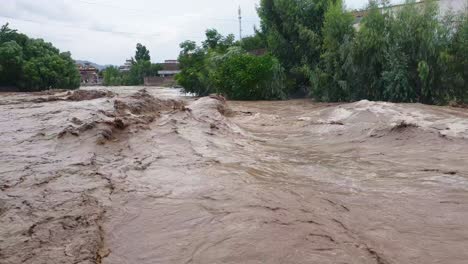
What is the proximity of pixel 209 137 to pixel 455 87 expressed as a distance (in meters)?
11.4

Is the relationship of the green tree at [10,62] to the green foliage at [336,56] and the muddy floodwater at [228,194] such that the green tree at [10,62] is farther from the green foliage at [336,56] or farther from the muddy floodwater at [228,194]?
the muddy floodwater at [228,194]

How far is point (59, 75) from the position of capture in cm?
3441

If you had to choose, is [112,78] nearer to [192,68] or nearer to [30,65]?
[30,65]

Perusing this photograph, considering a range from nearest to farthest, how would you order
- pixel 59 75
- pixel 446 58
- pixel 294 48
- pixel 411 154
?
1. pixel 411 154
2. pixel 446 58
3. pixel 294 48
4. pixel 59 75

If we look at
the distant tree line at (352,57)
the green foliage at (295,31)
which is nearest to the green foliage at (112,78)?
the distant tree line at (352,57)

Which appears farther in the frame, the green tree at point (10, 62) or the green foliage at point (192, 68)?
the green tree at point (10, 62)

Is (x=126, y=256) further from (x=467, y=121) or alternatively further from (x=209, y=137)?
(x=467, y=121)

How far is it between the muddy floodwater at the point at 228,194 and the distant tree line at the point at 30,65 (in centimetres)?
2410

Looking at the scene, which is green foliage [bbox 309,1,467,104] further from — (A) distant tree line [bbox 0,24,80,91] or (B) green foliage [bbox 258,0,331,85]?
(A) distant tree line [bbox 0,24,80,91]

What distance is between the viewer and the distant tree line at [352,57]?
15.4 metres

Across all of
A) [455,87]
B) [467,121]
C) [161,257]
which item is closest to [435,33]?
[455,87]

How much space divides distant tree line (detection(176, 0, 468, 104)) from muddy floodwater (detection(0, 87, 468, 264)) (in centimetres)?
712

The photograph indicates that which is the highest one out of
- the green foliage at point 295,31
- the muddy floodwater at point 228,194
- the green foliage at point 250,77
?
the green foliage at point 295,31

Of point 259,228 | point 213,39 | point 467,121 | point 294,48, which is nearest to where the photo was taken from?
point 259,228
